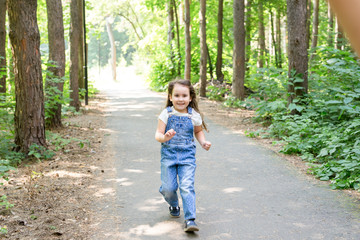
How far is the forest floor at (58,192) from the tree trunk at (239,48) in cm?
768

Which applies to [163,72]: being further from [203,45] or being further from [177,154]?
[177,154]

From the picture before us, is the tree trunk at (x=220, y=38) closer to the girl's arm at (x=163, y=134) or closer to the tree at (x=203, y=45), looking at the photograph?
the tree at (x=203, y=45)

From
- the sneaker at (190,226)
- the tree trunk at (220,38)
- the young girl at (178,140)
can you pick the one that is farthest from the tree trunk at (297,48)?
the tree trunk at (220,38)

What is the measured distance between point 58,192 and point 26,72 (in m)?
2.99

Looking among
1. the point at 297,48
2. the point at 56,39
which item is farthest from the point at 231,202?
the point at 56,39

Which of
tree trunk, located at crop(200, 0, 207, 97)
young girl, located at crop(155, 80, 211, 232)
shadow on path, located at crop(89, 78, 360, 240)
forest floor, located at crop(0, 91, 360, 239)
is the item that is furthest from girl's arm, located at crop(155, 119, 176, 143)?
tree trunk, located at crop(200, 0, 207, 97)

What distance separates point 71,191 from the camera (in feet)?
20.0

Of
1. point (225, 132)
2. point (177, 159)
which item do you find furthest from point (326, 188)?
point (225, 132)

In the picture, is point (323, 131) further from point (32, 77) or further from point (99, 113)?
point (99, 113)

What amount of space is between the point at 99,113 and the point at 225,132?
6.67 metres

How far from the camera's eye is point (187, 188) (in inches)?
180

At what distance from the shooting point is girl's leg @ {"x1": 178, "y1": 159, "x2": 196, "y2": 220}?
4.51 metres

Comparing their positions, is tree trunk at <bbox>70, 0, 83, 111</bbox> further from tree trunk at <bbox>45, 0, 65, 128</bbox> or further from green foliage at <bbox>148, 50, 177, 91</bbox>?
green foliage at <bbox>148, 50, 177, 91</bbox>

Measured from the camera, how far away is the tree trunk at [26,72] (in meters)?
7.71
